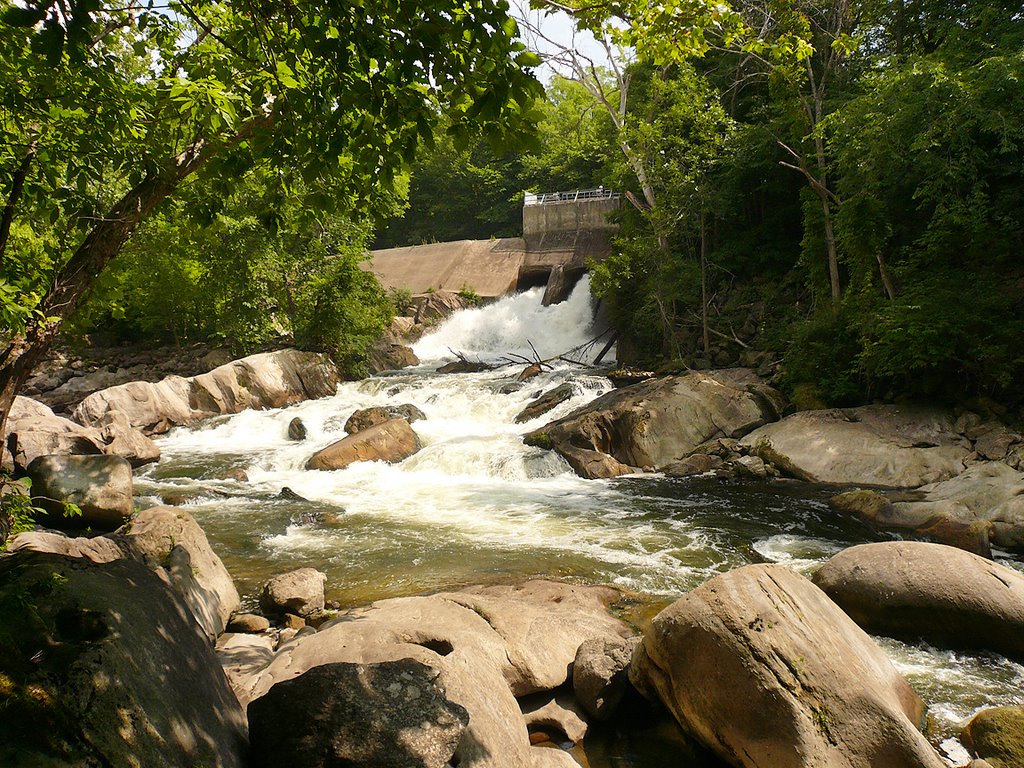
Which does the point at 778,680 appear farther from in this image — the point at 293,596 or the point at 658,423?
the point at 658,423

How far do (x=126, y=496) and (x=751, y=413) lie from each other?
10826 mm

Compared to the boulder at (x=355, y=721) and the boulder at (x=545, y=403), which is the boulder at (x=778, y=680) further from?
the boulder at (x=545, y=403)

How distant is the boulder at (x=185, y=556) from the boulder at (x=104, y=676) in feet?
9.16

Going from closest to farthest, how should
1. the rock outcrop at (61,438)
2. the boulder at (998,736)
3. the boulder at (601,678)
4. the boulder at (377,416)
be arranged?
the boulder at (998,736) < the boulder at (601,678) < the rock outcrop at (61,438) < the boulder at (377,416)

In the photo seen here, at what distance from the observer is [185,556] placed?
5828mm

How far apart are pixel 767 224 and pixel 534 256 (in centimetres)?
1088

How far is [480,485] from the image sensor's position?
36.4ft

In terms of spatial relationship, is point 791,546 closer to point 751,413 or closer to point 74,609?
point 751,413

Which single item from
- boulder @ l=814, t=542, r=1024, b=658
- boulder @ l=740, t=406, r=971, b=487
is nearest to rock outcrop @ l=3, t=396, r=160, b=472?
boulder @ l=814, t=542, r=1024, b=658

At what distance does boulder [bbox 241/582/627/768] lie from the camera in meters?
3.27

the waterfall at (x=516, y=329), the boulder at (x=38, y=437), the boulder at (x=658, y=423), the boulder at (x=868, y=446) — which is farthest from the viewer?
the waterfall at (x=516, y=329)

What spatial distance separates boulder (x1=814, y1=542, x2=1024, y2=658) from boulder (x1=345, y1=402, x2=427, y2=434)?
9.69 m

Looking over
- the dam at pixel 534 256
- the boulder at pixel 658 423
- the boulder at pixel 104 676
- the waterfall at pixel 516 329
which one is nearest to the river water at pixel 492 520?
the boulder at pixel 658 423

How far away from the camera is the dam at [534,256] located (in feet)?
81.6
